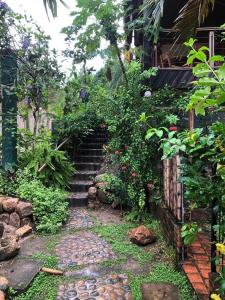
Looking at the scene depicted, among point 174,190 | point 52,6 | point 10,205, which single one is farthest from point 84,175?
point 52,6

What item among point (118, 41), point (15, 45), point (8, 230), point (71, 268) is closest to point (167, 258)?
point (71, 268)

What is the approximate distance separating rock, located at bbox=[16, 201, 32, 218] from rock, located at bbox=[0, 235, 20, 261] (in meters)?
1.02

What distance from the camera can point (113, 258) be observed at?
154 inches

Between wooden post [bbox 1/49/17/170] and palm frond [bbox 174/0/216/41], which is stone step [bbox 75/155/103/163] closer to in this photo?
wooden post [bbox 1/49/17/170]

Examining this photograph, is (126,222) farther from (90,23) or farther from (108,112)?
(90,23)

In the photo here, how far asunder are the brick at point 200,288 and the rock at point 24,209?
3.13 meters

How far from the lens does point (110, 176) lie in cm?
638

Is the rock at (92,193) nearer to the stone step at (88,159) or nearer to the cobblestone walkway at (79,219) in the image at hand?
the cobblestone walkway at (79,219)

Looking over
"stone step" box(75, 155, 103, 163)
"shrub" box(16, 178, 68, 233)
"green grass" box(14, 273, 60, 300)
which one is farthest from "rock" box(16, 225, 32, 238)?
"stone step" box(75, 155, 103, 163)

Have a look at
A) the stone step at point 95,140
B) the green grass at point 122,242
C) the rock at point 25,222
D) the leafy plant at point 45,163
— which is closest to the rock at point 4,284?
the green grass at point 122,242

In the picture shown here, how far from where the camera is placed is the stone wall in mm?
5121

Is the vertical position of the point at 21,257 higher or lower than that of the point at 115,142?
lower

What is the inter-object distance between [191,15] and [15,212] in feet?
13.2

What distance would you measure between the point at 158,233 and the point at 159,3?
312 centimetres
